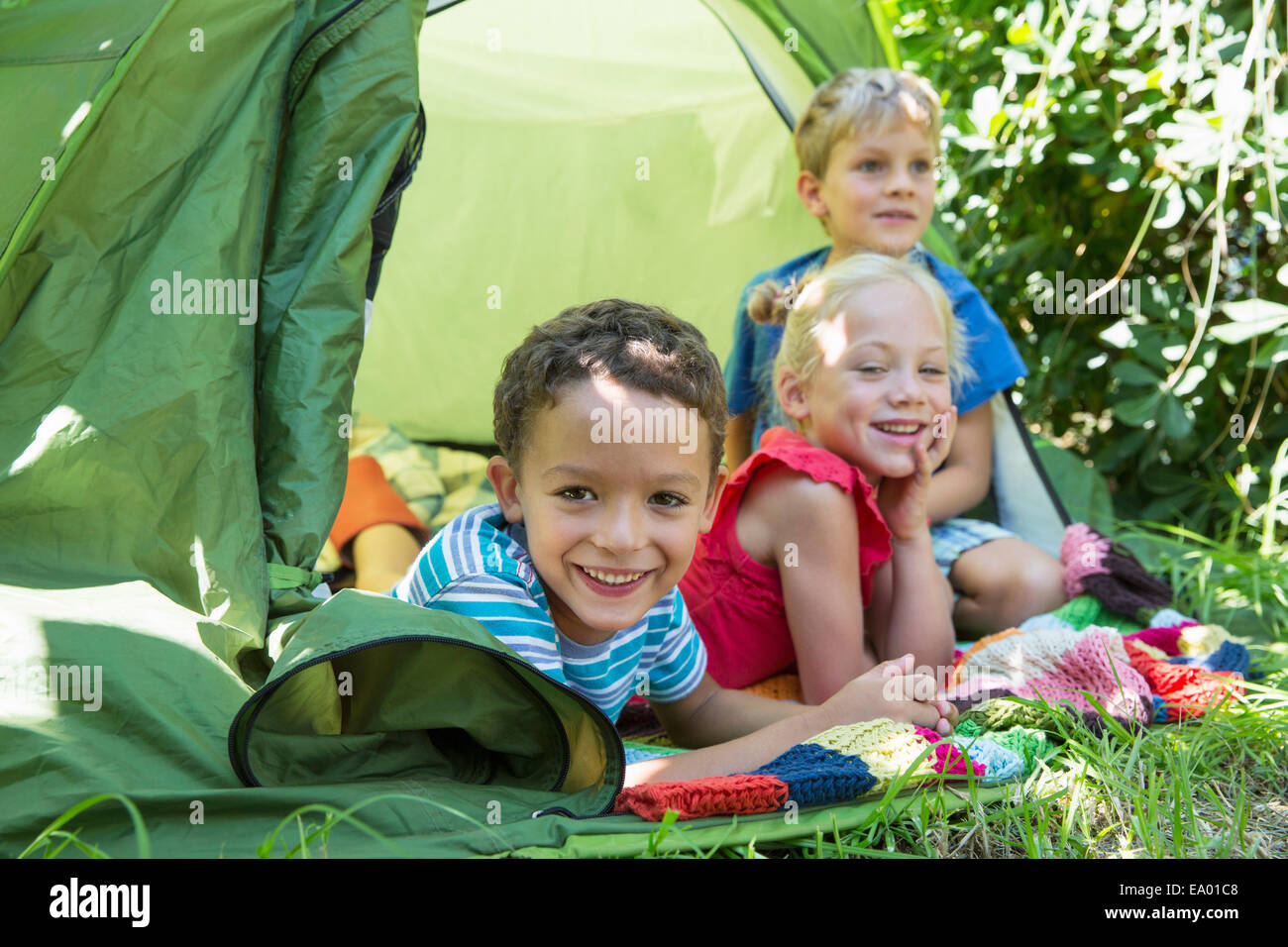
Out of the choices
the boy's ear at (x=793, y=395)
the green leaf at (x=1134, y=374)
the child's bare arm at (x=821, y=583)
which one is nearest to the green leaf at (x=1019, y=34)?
the green leaf at (x=1134, y=374)

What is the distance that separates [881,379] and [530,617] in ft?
2.23

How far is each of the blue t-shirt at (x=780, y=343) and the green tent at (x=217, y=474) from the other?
768 mm

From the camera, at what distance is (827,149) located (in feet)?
6.64

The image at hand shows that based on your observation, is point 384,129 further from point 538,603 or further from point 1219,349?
point 1219,349

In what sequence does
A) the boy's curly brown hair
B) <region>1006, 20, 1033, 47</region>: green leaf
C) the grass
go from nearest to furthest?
the grass < the boy's curly brown hair < <region>1006, 20, 1033, 47</region>: green leaf

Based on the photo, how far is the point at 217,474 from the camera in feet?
4.17

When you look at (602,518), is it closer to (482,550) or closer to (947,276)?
(482,550)

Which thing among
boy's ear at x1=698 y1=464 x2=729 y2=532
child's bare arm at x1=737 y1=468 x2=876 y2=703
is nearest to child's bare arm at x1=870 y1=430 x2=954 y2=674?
child's bare arm at x1=737 y1=468 x2=876 y2=703

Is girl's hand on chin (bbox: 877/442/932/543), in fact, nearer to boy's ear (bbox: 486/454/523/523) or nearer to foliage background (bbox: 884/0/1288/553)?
boy's ear (bbox: 486/454/523/523)

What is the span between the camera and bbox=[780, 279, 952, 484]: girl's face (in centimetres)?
157

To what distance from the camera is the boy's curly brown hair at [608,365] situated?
1.15 meters

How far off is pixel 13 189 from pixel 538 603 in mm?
745

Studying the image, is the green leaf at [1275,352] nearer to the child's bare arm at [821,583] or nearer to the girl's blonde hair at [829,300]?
the girl's blonde hair at [829,300]

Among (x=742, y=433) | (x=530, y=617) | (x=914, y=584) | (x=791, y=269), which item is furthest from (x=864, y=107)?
(x=530, y=617)
